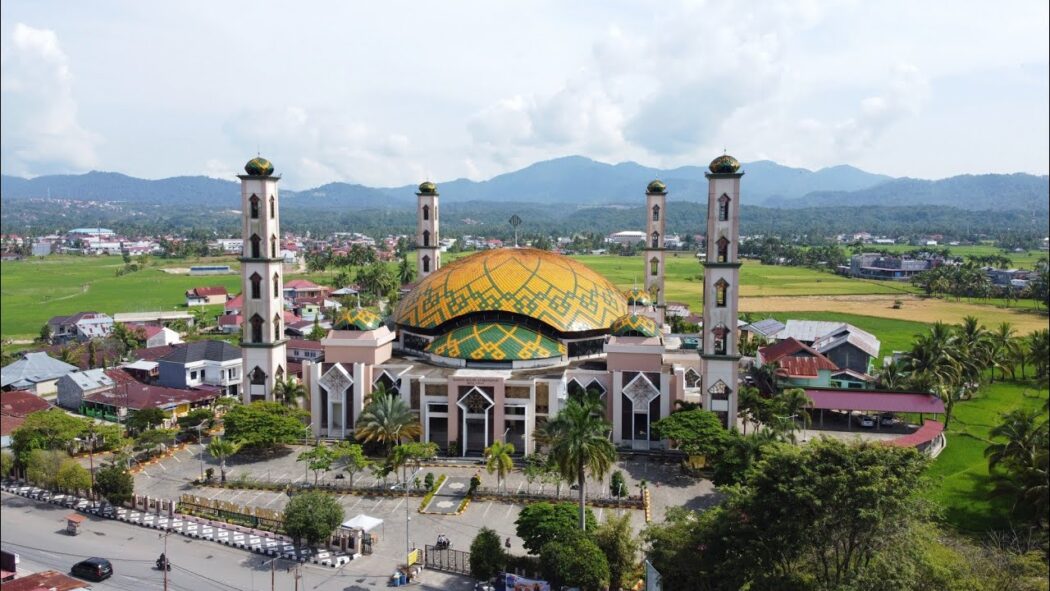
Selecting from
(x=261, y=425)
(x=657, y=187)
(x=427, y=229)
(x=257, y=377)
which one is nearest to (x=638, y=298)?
(x=657, y=187)

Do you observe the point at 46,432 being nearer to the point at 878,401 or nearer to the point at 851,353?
the point at 878,401

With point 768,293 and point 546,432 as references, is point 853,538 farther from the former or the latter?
point 768,293

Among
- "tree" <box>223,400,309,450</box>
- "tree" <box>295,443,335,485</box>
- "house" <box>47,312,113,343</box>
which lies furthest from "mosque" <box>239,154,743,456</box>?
"house" <box>47,312,113,343</box>

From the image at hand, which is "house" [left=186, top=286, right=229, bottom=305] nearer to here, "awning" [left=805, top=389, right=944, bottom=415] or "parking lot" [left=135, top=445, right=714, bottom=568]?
"parking lot" [left=135, top=445, right=714, bottom=568]

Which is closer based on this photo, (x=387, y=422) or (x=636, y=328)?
(x=387, y=422)

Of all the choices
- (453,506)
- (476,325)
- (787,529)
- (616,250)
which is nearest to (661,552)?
(787,529)

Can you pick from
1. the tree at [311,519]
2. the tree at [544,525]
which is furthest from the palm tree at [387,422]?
the tree at [544,525]
